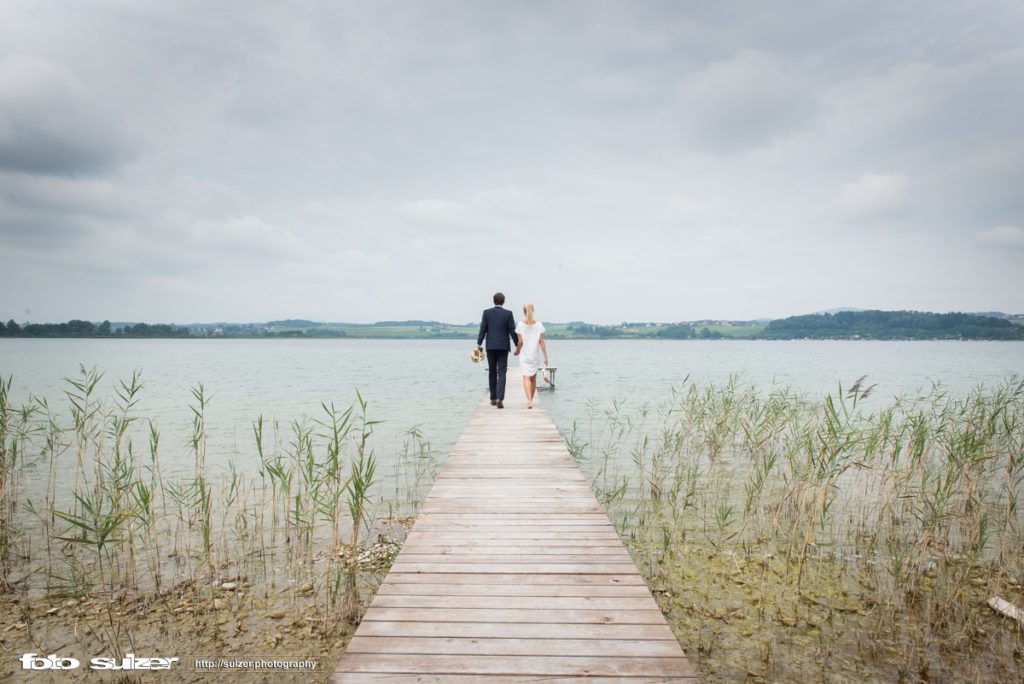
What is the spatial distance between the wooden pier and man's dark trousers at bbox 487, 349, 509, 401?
4715 millimetres

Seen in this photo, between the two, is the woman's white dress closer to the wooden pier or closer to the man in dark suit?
the man in dark suit

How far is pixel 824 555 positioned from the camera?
6.28m

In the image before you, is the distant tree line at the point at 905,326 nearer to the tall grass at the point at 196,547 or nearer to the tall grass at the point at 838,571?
the tall grass at the point at 838,571

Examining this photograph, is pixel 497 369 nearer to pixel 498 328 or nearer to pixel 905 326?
pixel 498 328

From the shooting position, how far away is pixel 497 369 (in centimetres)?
1095

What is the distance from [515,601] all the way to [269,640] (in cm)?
255

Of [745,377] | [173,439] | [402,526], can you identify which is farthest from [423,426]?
[745,377]

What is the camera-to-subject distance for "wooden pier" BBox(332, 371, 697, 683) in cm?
281

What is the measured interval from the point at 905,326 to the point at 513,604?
13892 centimetres

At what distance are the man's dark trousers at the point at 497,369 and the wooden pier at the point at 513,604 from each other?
472 cm

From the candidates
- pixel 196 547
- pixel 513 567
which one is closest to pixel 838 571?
pixel 513 567

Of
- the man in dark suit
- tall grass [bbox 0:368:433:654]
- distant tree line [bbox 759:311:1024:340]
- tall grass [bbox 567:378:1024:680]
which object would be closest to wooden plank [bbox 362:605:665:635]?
tall grass [bbox 567:378:1024:680]

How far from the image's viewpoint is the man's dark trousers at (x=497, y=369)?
10.5 meters

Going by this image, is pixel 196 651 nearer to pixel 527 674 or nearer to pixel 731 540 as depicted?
pixel 527 674
